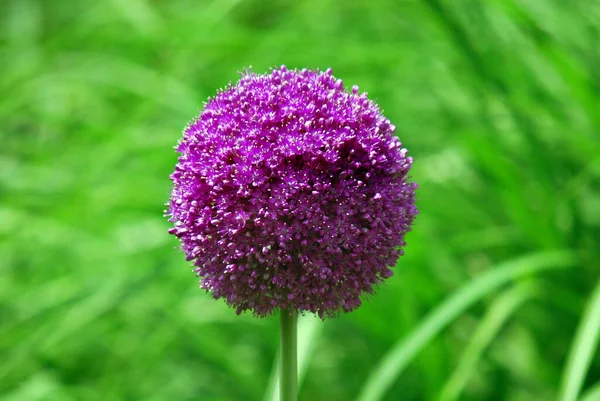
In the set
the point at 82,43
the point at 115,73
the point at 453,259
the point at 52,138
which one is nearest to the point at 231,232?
the point at 453,259

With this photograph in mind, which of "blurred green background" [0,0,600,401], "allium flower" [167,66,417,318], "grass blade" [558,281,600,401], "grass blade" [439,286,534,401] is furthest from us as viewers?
"blurred green background" [0,0,600,401]

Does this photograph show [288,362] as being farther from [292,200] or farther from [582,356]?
[582,356]

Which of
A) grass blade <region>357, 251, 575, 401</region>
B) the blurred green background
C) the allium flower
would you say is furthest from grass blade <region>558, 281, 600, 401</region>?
the allium flower

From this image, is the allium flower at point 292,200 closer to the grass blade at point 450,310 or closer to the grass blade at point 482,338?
the grass blade at point 450,310

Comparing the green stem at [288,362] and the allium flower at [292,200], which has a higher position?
the allium flower at [292,200]

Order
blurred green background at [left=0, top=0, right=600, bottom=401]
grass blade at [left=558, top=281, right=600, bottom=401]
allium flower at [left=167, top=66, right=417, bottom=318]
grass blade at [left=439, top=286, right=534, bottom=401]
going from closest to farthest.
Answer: allium flower at [left=167, top=66, right=417, bottom=318], grass blade at [left=558, top=281, right=600, bottom=401], grass blade at [left=439, top=286, right=534, bottom=401], blurred green background at [left=0, top=0, right=600, bottom=401]

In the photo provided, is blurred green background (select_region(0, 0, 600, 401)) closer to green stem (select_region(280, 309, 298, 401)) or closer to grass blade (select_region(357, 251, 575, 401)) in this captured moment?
grass blade (select_region(357, 251, 575, 401))

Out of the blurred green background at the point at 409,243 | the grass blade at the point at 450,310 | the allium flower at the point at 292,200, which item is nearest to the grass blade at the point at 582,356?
the blurred green background at the point at 409,243

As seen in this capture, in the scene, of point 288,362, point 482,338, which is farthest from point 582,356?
point 288,362
